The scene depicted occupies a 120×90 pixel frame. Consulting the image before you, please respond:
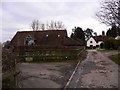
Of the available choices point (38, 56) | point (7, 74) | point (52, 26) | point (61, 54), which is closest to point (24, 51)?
point (38, 56)

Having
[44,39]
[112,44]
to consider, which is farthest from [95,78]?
[112,44]

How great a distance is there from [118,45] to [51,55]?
4412 cm

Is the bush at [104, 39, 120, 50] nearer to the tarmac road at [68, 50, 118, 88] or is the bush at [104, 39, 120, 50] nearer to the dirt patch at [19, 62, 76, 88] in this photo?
the tarmac road at [68, 50, 118, 88]

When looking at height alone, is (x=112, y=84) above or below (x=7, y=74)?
below

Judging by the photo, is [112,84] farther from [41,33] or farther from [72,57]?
[41,33]

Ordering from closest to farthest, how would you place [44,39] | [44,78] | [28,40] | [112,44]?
[44,78], [44,39], [28,40], [112,44]

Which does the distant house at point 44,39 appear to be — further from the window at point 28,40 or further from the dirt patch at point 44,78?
the dirt patch at point 44,78

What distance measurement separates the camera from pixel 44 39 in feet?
196

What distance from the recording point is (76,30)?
370 feet

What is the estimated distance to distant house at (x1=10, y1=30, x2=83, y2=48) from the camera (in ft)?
190

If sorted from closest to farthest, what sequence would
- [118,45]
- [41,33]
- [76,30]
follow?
[41,33] < [118,45] < [76,30]

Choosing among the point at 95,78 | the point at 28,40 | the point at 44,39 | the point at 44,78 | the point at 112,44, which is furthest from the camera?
the point at 112,44

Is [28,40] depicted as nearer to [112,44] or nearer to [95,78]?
[112,44]

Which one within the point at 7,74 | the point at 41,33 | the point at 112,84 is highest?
the point at 41,33
